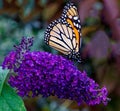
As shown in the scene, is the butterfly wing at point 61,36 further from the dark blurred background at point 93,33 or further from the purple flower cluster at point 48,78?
the dark blurred background at point 93,33

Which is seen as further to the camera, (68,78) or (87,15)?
(87,15)

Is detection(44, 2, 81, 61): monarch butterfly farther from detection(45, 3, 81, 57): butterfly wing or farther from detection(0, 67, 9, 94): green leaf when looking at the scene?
detection(0, 67, 9, 94): green leaf

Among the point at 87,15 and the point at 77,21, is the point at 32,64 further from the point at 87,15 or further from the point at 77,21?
the point at 87,15

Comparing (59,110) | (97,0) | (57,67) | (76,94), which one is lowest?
(59,110)

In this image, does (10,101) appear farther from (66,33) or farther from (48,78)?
(66,33)

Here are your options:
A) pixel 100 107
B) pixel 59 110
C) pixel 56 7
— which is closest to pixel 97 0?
pixel 56 7

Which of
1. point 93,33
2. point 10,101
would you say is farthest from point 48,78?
point 93,33

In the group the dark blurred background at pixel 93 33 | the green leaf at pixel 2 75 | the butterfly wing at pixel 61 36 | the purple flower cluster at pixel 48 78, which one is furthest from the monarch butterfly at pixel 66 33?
the dark blurred background at pixel 93 33
